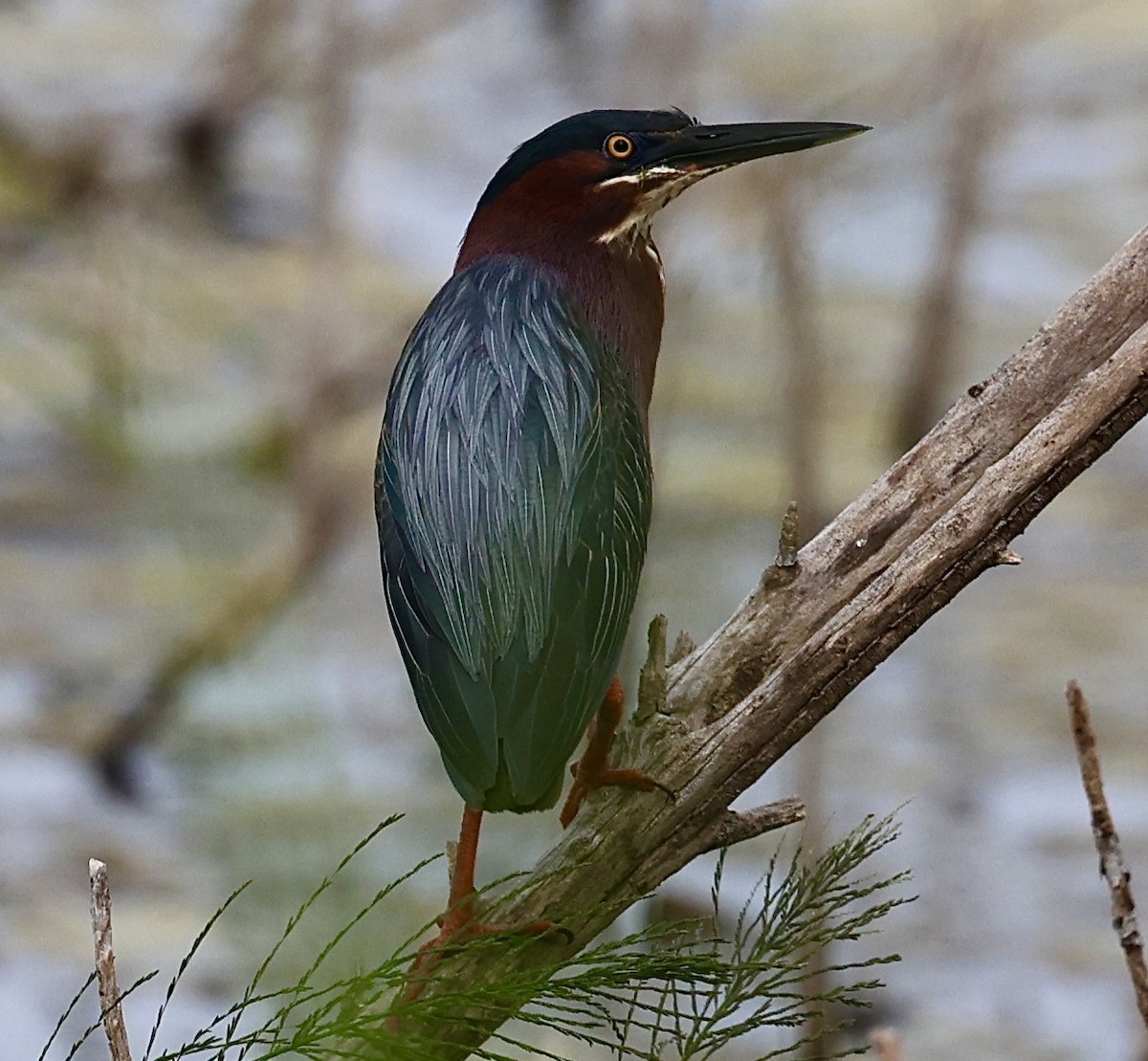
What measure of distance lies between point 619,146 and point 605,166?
0.08 ft

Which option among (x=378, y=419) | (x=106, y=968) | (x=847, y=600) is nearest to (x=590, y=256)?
(x=847, y=600)

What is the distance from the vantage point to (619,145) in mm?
2258

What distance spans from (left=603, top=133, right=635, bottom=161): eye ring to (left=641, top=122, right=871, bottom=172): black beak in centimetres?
2

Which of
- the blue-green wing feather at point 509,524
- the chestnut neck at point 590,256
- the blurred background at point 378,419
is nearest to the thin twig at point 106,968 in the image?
the blue-green wing feather at point 509,524

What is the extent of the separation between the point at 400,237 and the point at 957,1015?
3.74 m

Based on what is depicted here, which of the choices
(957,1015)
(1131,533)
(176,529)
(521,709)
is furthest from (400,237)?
(521,709)

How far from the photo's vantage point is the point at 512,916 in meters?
1.86

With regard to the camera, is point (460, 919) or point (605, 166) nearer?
point (460, 919)

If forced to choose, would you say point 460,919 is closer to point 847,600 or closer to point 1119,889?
point 847,600

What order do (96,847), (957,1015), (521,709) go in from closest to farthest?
(521,709) < (957,1015) < (96,847)

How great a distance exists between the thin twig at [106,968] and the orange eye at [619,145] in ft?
3.30

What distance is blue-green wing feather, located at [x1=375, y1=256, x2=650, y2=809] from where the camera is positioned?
1.87 metres

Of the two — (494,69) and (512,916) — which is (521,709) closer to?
(512,916)

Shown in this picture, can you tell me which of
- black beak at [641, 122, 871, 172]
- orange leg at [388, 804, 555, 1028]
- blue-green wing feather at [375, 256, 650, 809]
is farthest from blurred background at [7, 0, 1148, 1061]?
black beak at [641, 122, 871, 172]
